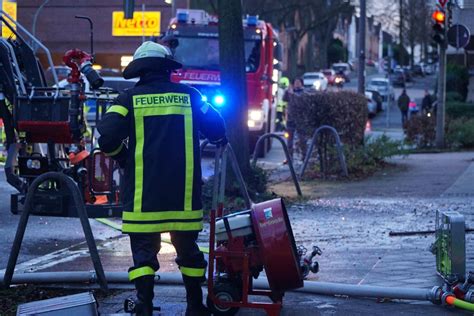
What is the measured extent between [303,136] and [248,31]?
17.3ft

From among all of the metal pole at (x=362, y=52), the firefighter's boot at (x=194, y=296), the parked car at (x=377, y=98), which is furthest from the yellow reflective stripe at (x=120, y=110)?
the parked car at (x=377, y=98)

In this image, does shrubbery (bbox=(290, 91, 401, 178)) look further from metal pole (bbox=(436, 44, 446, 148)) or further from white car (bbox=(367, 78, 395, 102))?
white car (bbox=(367, 78, 395, 102))

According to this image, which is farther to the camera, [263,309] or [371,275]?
[371,275]

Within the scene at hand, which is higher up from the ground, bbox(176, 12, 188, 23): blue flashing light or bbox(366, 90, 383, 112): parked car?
bbox(176, 12, 188, 23): blue flashing light

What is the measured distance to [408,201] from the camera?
43.2ft

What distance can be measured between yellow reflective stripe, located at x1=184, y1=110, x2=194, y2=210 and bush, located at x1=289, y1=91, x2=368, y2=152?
10892mm

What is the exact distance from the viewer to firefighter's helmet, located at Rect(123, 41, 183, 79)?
617cm

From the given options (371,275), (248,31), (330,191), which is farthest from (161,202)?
(248,31)

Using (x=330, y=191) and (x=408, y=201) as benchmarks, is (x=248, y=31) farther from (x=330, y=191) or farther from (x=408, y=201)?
(x=408, y=201)

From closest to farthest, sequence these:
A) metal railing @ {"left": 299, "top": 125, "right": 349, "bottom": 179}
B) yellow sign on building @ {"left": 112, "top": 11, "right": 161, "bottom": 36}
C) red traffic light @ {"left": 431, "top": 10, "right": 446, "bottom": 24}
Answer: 1. metal railing @ {"left": 299, "top": 125, "right": 349, "bottom": 179}
2. red traffic light @ {"left": 431, "top": 10, "right": 446, "bottom": 24}
3. yellow sign on building @ {"left": 112, "top": 11, "right": 161, "bottom": 36}

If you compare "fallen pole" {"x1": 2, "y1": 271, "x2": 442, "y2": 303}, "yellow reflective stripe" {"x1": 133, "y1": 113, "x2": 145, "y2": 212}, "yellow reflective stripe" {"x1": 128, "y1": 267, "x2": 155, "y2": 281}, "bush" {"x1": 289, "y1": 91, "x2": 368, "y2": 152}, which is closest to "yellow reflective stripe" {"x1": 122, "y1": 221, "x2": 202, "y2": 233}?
"yellow reflective stripe" {"x1": 133, "y1": 113, "x2": 145, "y2": 212}

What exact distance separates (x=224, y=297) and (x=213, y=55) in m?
15.5

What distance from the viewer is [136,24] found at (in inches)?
1446

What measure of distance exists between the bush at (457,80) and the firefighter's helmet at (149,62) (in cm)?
3307
